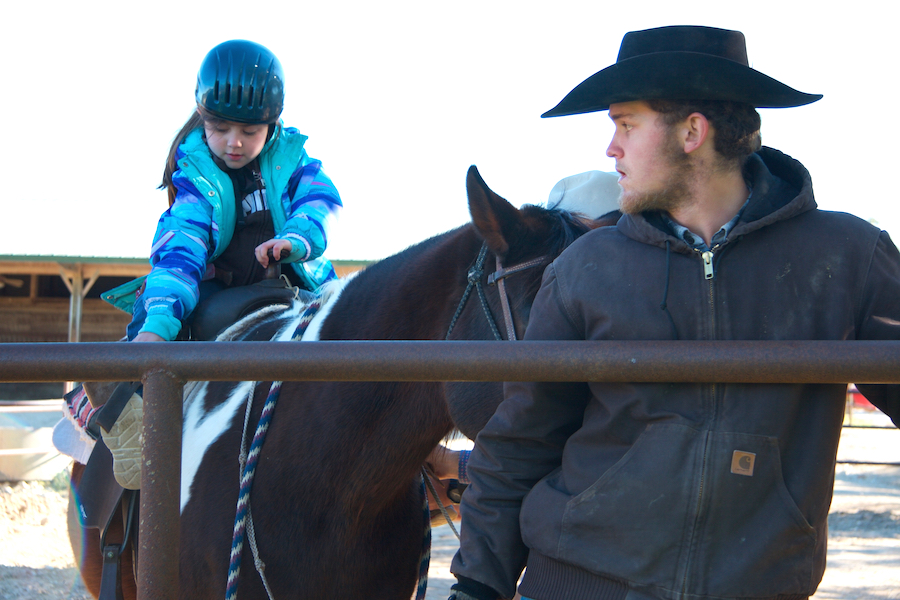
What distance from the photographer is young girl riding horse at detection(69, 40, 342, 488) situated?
2170mm

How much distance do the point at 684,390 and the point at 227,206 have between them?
183 centimetres

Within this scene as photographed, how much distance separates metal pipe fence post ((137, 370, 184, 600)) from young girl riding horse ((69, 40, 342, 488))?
1007 millimetres

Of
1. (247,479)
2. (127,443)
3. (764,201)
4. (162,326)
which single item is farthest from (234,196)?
(764,201)

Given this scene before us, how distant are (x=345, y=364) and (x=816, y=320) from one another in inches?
30.7

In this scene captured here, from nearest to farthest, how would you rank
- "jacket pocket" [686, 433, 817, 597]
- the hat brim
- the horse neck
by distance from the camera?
"jacket pocket" [686, 433, 817, 597] → the hat brim → the horse neck

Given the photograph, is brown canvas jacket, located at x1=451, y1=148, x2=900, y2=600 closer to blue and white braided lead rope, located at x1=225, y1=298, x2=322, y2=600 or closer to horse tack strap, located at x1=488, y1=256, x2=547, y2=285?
horse tack strap, located at x1=488, y1=256, x2=547, y2=285

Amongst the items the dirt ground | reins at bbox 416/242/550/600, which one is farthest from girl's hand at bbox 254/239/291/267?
the dirt ground

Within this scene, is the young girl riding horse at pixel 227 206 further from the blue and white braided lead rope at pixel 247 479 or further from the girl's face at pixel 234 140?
the blue and white braided lead rope at pixel 247 479

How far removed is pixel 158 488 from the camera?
3.56 ft

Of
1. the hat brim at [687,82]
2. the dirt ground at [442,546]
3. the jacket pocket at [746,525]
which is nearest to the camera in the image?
the jacket pocket at [746,525]

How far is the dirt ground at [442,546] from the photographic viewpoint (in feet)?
15.6

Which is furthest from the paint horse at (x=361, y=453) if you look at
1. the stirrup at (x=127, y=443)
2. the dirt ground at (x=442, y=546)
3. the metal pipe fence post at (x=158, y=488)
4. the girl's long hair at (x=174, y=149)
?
the dirt ground at (x=442, y=546)

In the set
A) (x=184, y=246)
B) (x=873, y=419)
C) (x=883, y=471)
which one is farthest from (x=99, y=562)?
(x=873, y=419)

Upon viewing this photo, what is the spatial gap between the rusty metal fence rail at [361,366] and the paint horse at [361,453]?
63 cm
